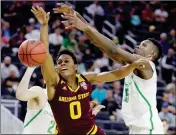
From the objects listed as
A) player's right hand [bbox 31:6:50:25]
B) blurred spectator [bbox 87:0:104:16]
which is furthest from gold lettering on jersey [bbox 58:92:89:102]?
blurred spectator [bbox 87:0:104:16]

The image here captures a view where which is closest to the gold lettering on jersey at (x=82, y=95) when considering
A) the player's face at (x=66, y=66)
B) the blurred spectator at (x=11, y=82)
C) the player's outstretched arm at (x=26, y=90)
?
the player's face at (x=66, y=66)

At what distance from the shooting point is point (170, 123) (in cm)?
1330

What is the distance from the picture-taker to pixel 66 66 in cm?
684

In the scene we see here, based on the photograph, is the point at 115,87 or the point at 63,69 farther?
the point at 115,87

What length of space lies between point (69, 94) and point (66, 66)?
13.3 inches

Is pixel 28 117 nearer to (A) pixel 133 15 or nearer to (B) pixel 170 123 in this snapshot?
(B) pixel 170 123

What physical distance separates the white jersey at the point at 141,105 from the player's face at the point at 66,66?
0.79m

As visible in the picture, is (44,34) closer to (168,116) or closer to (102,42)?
(102,42)

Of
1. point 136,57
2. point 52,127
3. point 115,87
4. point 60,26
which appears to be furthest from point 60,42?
point 136,57

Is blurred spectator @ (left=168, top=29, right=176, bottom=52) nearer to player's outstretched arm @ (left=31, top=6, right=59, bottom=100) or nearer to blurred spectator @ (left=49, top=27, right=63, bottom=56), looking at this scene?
blurred spectator @ (left=49, top=27, right=63, bottom=56)

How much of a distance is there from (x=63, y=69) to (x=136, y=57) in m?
0.87

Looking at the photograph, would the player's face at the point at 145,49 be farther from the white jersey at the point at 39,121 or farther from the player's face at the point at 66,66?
the white jersey at the point at 39,121

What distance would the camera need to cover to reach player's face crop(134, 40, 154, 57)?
287 inches

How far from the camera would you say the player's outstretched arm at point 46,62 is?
646 centimetres
